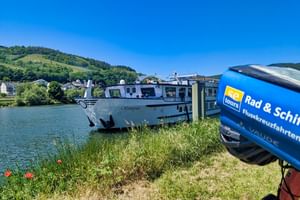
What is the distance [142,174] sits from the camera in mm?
4543

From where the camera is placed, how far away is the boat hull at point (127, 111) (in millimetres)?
22594

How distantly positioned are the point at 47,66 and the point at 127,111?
13466 cm

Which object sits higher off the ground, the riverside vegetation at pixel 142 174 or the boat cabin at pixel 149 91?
the boat cabin at pixel 149 91

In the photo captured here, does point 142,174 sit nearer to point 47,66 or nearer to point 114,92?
point 114,92

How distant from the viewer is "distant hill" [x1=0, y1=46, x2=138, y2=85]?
129 m

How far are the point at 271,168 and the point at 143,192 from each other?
1859 millimetres

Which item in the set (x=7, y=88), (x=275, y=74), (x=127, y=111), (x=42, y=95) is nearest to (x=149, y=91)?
(x=127, y=111)

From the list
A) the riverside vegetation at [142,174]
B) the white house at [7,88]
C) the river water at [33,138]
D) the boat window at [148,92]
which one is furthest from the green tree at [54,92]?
the riverside vegetation at [142,174]

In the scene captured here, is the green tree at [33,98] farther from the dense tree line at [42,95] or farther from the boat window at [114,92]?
the boat window at [114,92]

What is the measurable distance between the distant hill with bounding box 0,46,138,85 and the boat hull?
210ft

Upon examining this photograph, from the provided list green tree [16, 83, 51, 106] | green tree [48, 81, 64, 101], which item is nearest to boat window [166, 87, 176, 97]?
green tree [16, 83, 51, 106]

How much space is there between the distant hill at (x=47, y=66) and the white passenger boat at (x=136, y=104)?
63.7m

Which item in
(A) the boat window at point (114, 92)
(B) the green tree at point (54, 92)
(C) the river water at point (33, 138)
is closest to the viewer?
(C) the river water at point (33, 138)

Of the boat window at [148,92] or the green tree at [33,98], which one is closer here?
the boat window at [148,92]
